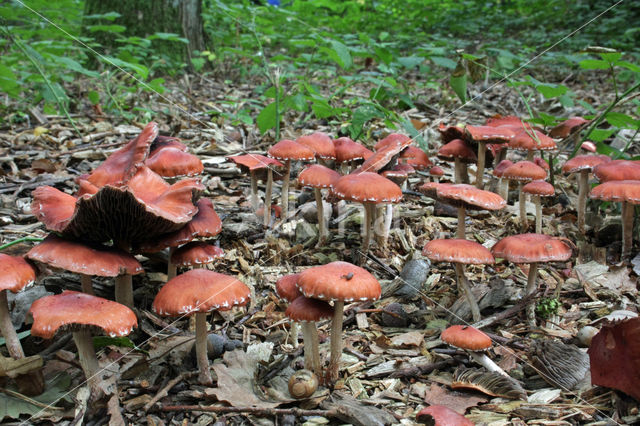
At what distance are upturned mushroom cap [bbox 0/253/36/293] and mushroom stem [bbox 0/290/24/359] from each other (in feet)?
0.72

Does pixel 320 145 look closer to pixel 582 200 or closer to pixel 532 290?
pixel 532 290

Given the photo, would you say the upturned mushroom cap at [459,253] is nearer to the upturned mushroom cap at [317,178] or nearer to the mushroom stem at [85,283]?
the upturned mushroom cap at [317,178]

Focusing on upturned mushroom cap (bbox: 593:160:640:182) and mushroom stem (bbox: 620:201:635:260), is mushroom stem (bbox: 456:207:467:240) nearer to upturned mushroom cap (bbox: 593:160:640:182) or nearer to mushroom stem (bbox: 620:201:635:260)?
upturned mushroom cap (bbox: 593:160:640:182)

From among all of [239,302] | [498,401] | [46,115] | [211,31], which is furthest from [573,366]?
[211,31]

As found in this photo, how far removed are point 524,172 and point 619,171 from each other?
683mm

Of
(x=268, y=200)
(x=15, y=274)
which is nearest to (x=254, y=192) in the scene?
(x=268, y=200)

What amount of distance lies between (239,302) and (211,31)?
10.1 metres

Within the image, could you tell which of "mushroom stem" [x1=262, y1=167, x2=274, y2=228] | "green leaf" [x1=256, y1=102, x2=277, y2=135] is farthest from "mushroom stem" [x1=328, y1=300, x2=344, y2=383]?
"green leaf" [x1=256, y1=102, x2=277, y2=135]

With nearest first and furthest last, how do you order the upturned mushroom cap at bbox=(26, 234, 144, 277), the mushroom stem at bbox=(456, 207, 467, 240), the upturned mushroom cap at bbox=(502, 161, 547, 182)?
the upturned mushroom cap at bbox=(26, 234, 144, 277) < the mushroom stem at bbox=(456, 207, 467, 240) < the upturned mushroom cap at bbox=(502, 161, 547, 182)

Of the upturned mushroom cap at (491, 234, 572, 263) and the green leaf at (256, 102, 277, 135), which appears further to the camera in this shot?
the green leaf at (256, 102, 277, 135)

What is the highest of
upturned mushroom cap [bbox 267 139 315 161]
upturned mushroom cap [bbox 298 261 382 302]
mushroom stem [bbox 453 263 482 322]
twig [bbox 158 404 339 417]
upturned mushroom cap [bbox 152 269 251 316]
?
upturned mushroom cap [bbox 267 139 315 161]

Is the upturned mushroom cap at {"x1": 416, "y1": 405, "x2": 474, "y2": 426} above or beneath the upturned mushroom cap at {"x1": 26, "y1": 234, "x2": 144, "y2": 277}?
beneath

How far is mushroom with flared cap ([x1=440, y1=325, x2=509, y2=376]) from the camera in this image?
2.65m

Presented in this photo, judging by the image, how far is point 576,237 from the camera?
4.47 meters
